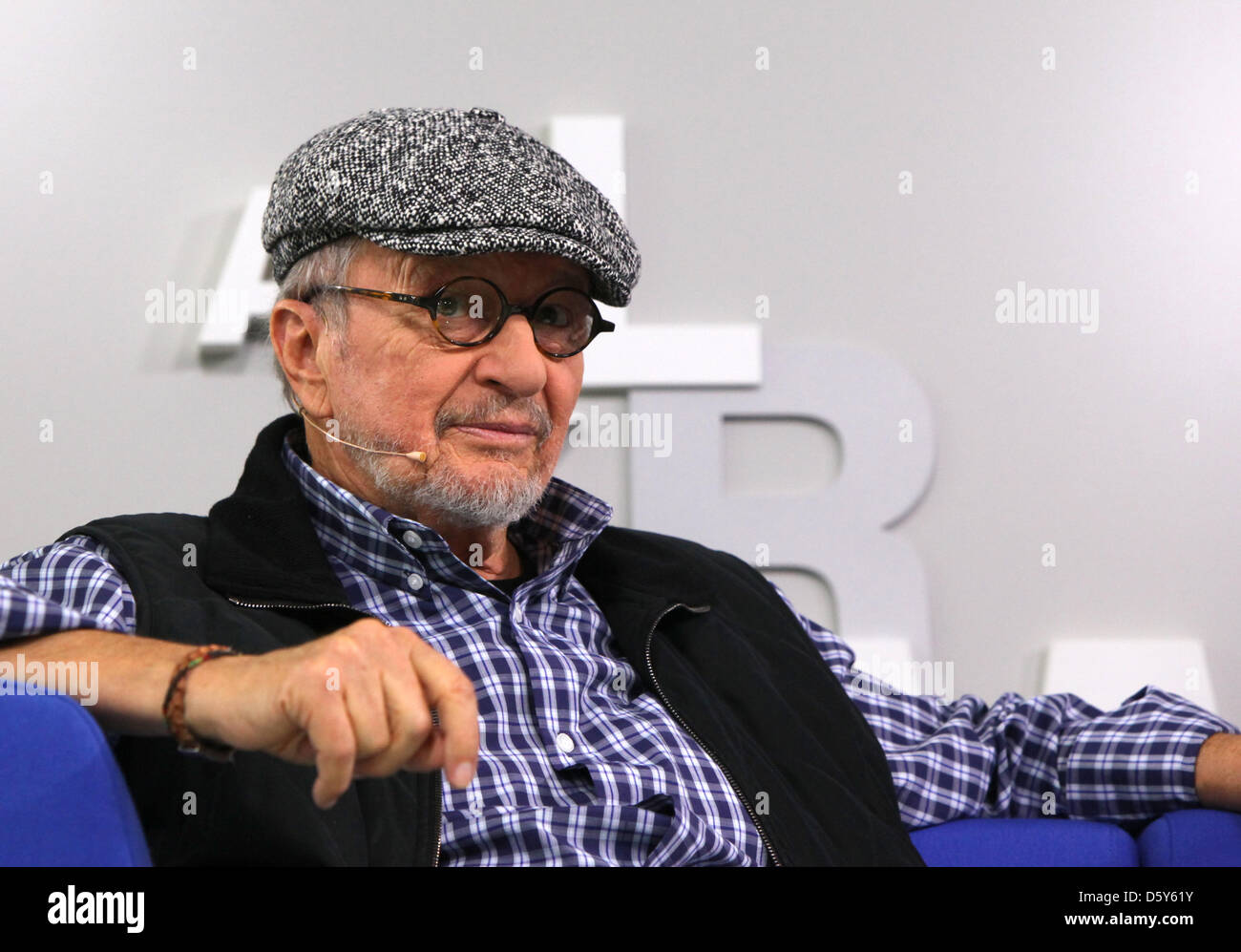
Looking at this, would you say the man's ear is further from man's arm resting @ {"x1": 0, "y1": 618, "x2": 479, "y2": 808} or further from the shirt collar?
man's arm resting @ {"x1": 0, "y1": 618, "x2": 479, "y2": 808}

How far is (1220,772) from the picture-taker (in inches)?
57.4

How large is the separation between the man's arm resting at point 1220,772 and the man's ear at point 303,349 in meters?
1.08

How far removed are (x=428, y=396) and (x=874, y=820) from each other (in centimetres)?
71

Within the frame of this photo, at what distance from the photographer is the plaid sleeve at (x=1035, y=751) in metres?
1.51

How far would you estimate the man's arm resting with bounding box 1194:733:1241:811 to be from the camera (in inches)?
57.0

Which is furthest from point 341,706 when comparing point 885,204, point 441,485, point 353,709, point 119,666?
point 885,204

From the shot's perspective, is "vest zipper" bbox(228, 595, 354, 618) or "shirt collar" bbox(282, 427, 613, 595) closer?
"vest zipper" bbox(228, 595, 354, 618)

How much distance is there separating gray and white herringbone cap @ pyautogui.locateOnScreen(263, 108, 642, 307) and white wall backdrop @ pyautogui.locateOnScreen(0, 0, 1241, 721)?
0.88 meters

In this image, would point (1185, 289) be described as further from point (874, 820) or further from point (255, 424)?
point (255, 424)

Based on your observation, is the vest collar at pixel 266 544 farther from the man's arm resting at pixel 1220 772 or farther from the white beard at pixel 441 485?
the man's arm resting at pixel 1220 772
